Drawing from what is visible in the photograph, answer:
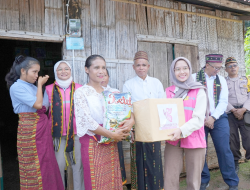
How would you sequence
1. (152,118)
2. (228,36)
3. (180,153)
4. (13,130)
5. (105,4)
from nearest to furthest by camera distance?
(152,118), (180,153), (105,4), (228,36), (13,130)

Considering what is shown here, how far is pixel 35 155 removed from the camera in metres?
2.70

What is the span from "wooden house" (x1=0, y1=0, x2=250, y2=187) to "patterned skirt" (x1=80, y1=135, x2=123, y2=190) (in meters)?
1.51

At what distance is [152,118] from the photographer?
83.6 inches

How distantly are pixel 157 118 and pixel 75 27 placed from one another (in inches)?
82.3

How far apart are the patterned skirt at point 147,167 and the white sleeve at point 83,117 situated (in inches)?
47.2

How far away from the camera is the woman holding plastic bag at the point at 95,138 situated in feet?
6.98

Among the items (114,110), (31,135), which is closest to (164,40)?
(114,110)

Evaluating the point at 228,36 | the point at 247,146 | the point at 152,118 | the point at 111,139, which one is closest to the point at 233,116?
the point at 247,146

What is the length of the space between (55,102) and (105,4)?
1870mm

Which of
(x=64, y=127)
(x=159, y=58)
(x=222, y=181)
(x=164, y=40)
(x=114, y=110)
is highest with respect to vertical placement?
(x=164, y=40)

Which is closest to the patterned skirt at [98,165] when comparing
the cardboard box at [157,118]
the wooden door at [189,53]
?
the cardboard box at [157,118]

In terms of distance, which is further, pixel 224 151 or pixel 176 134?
pixel 224 151

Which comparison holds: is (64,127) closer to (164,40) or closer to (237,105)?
(164,40)

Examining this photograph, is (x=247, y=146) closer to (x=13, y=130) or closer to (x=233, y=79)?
(x=233, y=79)
